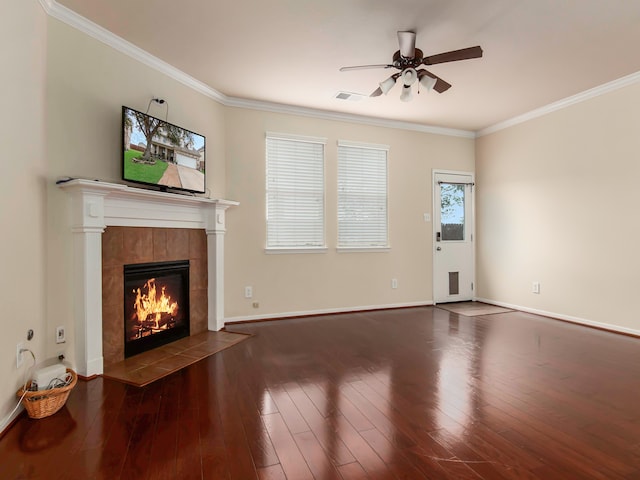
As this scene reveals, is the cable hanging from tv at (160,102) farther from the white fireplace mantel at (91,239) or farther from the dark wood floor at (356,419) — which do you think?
the dark wood floor at (356,419)

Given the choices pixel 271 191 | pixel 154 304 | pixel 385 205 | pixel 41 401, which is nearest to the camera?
pixel 41 401

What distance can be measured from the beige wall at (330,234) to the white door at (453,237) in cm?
17

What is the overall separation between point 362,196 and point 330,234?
2.61 feet

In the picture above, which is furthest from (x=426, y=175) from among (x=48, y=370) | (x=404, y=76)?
(x=48, y=370)

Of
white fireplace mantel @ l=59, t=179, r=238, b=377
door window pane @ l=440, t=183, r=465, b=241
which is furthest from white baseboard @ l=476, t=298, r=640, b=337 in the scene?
white fireplace mantel @ l=59, t=179, r=238, b=377

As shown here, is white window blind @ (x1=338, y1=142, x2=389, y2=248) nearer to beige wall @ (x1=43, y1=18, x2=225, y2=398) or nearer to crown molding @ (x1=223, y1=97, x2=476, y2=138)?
crown molding @ (x1=223, y1=97, x2=476, y2=138)

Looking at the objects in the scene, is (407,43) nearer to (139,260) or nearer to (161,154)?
(161,154)

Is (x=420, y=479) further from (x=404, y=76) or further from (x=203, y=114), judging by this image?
(x=203, y=114)

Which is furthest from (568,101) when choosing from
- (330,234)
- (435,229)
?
(330,234)

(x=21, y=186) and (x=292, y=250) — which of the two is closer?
(x=21, y=186)

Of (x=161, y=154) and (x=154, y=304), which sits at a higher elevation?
(x=161, y=154)

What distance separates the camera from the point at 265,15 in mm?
2811

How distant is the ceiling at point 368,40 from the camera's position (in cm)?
271

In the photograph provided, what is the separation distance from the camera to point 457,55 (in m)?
2.79
